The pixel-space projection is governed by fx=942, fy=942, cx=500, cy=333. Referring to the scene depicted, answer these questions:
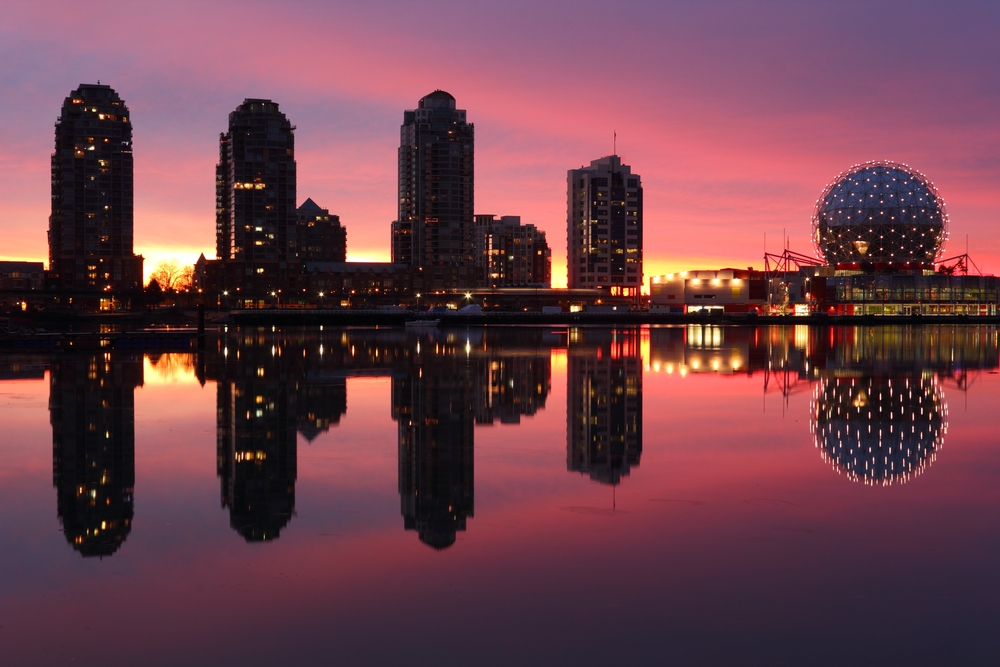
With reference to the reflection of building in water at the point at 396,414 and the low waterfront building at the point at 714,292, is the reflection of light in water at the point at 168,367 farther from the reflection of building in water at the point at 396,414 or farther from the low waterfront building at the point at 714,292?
the low waterfront building at the point at 714,292

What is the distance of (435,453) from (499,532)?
5718 millimetres

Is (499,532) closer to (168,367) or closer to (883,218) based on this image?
(168,367)

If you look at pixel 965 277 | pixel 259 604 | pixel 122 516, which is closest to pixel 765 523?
pixel 259 604

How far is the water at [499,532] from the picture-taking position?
808cm

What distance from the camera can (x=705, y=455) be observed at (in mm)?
16969

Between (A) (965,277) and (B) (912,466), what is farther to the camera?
(A) (965,277)

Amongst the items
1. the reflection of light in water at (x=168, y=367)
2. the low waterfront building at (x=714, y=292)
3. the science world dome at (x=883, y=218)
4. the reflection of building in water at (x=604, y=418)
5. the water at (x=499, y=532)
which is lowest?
the water at (x=499, y=532)

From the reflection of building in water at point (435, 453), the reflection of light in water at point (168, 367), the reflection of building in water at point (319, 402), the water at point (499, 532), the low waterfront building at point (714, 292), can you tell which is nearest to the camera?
the water at point (499, 532)

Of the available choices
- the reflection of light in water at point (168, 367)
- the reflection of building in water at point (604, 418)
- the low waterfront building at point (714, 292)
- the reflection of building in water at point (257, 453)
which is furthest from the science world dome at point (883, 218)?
the reflection of building in water at point (257, 453)

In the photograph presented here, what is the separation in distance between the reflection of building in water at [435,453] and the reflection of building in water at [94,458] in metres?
3.74

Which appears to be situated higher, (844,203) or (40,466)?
(844,203)

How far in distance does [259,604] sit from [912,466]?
11.5 meters

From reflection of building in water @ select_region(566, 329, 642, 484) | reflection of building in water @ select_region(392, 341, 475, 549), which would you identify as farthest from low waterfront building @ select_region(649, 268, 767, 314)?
reflection of building in water @ select_region(392, 341, 475, 549)

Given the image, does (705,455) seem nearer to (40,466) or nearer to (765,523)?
(765,523)
